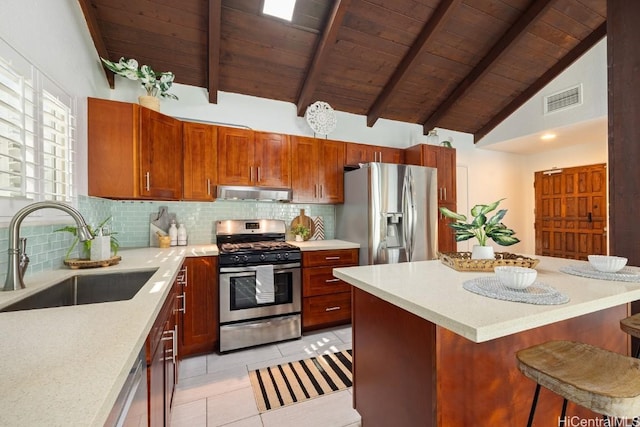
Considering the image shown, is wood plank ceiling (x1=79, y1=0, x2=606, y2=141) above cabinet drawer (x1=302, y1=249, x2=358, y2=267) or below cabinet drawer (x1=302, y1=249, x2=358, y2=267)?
above

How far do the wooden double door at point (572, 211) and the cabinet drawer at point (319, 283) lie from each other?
4.45 meters

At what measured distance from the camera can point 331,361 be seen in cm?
236

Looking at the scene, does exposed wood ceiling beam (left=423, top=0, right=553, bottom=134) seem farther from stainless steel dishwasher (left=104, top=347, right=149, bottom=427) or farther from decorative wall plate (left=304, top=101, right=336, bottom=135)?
stainless steel dishwasher (left=104, top=347, right=149, bottom=427)

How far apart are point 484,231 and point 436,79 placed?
9.79 feet

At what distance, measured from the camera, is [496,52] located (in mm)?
3385

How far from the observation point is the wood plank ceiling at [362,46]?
2.56 metres

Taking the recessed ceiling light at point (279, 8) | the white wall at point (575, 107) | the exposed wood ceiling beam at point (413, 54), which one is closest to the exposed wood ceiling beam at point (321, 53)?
the recessed ceiling light at point (279, 8)

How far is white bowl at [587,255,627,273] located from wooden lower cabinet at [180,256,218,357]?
104 inches

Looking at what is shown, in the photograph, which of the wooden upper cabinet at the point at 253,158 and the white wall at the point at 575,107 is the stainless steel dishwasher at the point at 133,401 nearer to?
the wooden upper cabinet at the point at 253,158

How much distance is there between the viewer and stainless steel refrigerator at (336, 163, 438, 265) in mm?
3031

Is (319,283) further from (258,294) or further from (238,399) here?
(238,399)

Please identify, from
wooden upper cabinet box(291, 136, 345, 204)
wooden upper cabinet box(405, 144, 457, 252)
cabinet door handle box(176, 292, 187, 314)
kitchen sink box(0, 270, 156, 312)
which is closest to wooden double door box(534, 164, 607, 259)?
wooden upper cabinet box(405, 144, 457, 252)

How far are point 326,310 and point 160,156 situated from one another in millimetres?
2219

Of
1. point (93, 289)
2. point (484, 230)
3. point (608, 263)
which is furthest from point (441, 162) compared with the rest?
point (93, 289)
